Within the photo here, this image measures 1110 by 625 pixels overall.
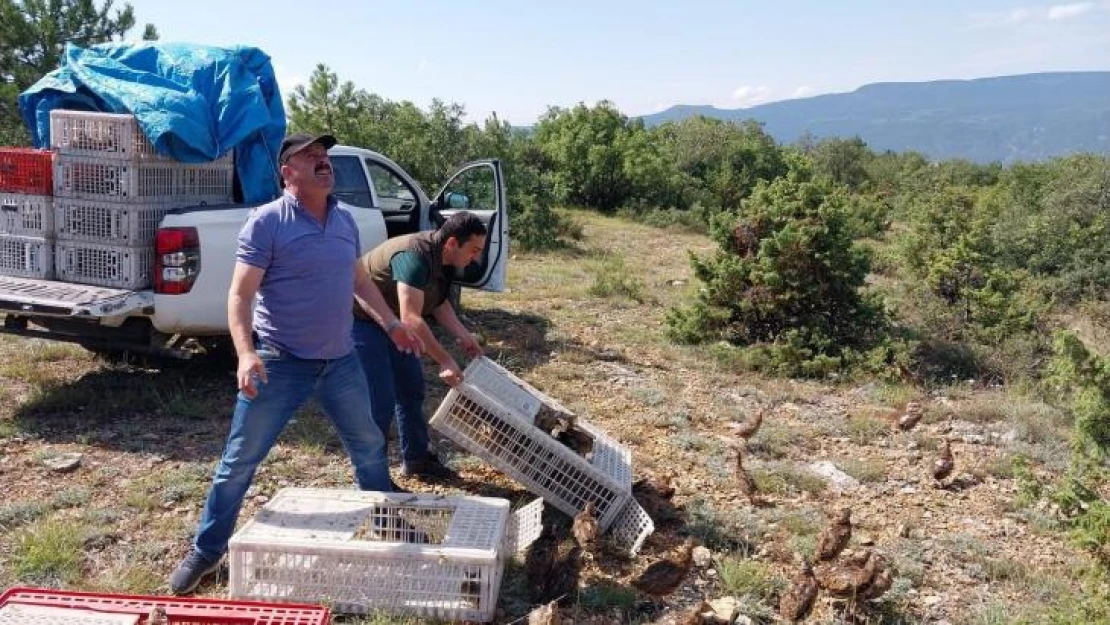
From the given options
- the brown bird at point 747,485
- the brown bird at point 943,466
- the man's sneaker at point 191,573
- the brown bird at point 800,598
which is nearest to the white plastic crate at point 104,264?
the man's sneaker at point 191,573

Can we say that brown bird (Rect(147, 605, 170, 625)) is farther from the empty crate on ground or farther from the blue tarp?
the blue tarp

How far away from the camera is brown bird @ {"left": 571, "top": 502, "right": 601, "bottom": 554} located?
163 inches

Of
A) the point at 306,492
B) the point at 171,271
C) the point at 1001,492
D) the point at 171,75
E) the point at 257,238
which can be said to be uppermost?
the point at 171,75

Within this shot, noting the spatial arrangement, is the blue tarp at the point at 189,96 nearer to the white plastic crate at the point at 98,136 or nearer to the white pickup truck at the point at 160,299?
the white plastic crate at the point at 98,136

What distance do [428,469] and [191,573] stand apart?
68.2 inches

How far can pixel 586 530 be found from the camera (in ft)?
13.6

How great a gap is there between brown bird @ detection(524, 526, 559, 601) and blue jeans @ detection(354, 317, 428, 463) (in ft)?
4.38

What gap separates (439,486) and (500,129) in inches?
484

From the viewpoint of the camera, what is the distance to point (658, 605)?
158 inches

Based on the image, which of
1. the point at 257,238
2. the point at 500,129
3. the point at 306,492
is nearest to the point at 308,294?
the point at 257,238

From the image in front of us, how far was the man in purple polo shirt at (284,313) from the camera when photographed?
11.7 feet

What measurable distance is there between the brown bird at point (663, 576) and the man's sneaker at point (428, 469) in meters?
1.68

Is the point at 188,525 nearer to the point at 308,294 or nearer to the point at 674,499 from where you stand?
the point at 308,294

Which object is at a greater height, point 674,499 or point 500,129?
point 500,129
